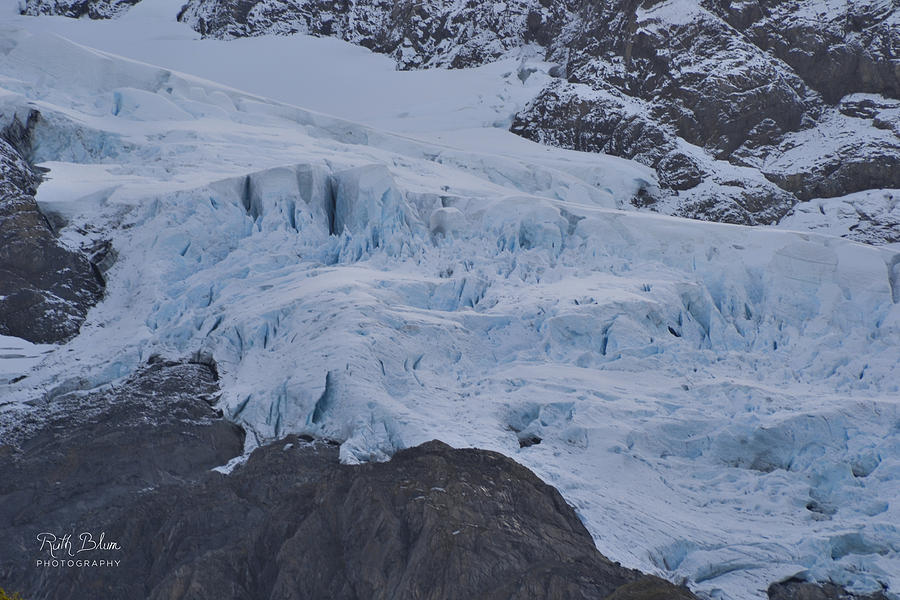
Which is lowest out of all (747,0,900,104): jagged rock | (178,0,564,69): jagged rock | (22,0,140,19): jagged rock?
(22,0,140,19): jagged rock

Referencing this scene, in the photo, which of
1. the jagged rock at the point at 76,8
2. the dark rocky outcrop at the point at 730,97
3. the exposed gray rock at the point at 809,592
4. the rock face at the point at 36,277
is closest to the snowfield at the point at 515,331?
the exposed gray rock at the point at 809,592

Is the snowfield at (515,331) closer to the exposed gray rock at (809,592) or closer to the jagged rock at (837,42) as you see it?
the exposed gray rock at (809,592)

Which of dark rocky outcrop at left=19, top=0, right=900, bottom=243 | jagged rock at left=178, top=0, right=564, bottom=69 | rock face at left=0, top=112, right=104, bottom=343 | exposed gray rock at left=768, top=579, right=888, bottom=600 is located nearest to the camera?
exposed gray rock at left=768, top=579, right=888, bottom=600

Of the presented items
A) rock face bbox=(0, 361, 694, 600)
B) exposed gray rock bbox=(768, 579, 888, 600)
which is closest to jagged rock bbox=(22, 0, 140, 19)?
rock face bbox=(0, 361, 694, 600)

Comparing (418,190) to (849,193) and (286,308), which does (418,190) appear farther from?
(849,193)

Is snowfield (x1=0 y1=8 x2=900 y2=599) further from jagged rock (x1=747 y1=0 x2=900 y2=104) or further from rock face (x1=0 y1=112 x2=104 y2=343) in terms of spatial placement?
jagged rock (x1=747 y1=0 x2=900 y2=104)
